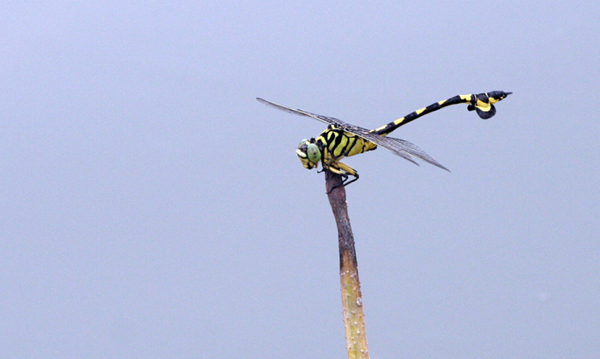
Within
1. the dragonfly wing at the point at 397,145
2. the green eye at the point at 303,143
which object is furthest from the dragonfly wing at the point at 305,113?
the green eye at the point at 303,143

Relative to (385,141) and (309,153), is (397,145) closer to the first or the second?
(385,141)

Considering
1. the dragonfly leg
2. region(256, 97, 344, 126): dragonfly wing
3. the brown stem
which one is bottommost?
the brown stem

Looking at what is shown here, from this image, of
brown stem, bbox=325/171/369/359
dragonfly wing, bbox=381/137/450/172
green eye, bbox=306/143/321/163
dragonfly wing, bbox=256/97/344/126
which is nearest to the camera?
dragonfly wing, bbox=381/137/450/172

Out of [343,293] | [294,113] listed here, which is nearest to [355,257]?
[343,293]

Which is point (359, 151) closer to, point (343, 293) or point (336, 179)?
point (336, 179)

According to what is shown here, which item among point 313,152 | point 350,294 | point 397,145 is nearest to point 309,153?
point 313,152

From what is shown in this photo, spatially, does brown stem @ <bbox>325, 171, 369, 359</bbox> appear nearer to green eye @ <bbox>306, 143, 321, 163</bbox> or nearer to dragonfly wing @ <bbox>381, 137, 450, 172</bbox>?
green eye @ <bbox>306, 143, 321, 163</bbox>

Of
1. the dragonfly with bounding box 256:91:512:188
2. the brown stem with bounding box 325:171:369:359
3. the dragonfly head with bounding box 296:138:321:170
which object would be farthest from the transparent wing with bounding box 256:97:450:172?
the brown stem with bounding box 325:171:369:359
